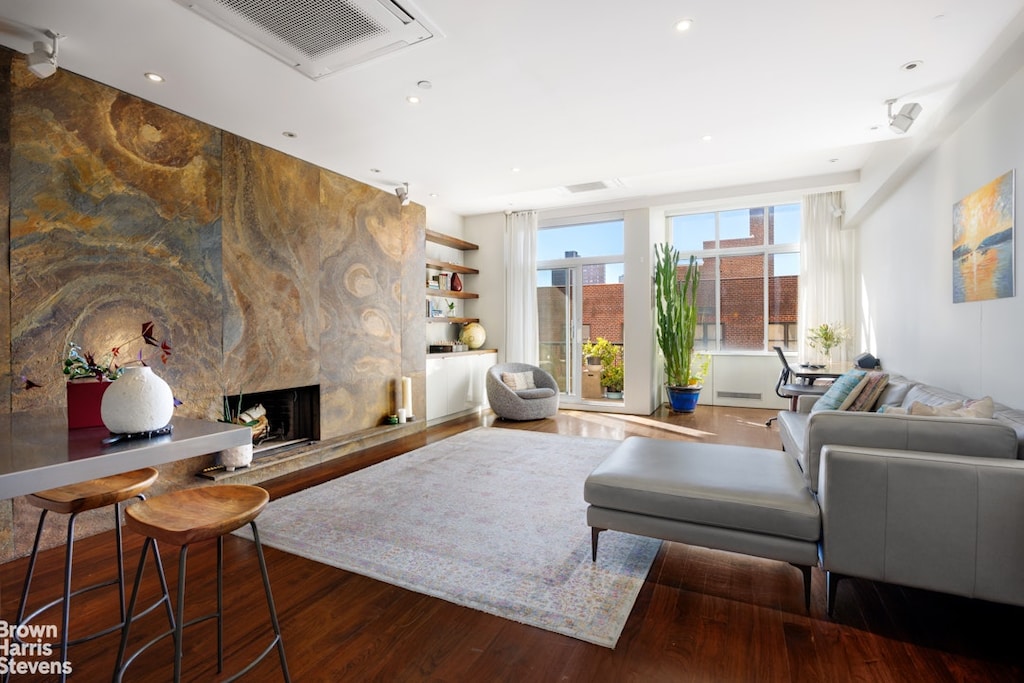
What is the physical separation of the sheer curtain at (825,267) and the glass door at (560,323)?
2.96 meters

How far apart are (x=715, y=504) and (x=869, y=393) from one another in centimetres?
228

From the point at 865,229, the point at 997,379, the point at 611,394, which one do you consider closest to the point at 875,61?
the point at 997,379

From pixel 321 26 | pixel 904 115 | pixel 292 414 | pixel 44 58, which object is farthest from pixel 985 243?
A: pixel 292 414

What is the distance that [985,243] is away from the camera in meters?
2.72

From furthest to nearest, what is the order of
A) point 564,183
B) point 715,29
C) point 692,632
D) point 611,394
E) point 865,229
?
1. point 611,394
2. point 865,229
3. point 564,183
4. point 715,29
5. point 692,632

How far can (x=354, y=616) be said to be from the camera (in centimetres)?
192

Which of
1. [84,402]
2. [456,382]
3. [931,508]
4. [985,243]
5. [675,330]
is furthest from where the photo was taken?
[675,330]

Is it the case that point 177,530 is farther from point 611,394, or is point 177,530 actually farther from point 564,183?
point 611,394

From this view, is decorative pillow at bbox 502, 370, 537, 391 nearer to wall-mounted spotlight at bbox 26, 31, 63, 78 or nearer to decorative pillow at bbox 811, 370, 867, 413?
decorative pillow at bbox 811, 370, 867, 413

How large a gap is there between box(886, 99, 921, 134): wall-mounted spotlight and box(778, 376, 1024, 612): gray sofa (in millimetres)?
2187

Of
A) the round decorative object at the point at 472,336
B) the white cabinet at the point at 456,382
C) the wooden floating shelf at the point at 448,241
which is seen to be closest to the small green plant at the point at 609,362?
the white cabinet at the point at 456,382

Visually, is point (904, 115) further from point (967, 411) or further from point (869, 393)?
point (967, 411)

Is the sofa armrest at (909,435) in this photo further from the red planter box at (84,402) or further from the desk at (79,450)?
the red planter box at (84,402)

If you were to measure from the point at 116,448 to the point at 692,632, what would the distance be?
1970 millimetres
